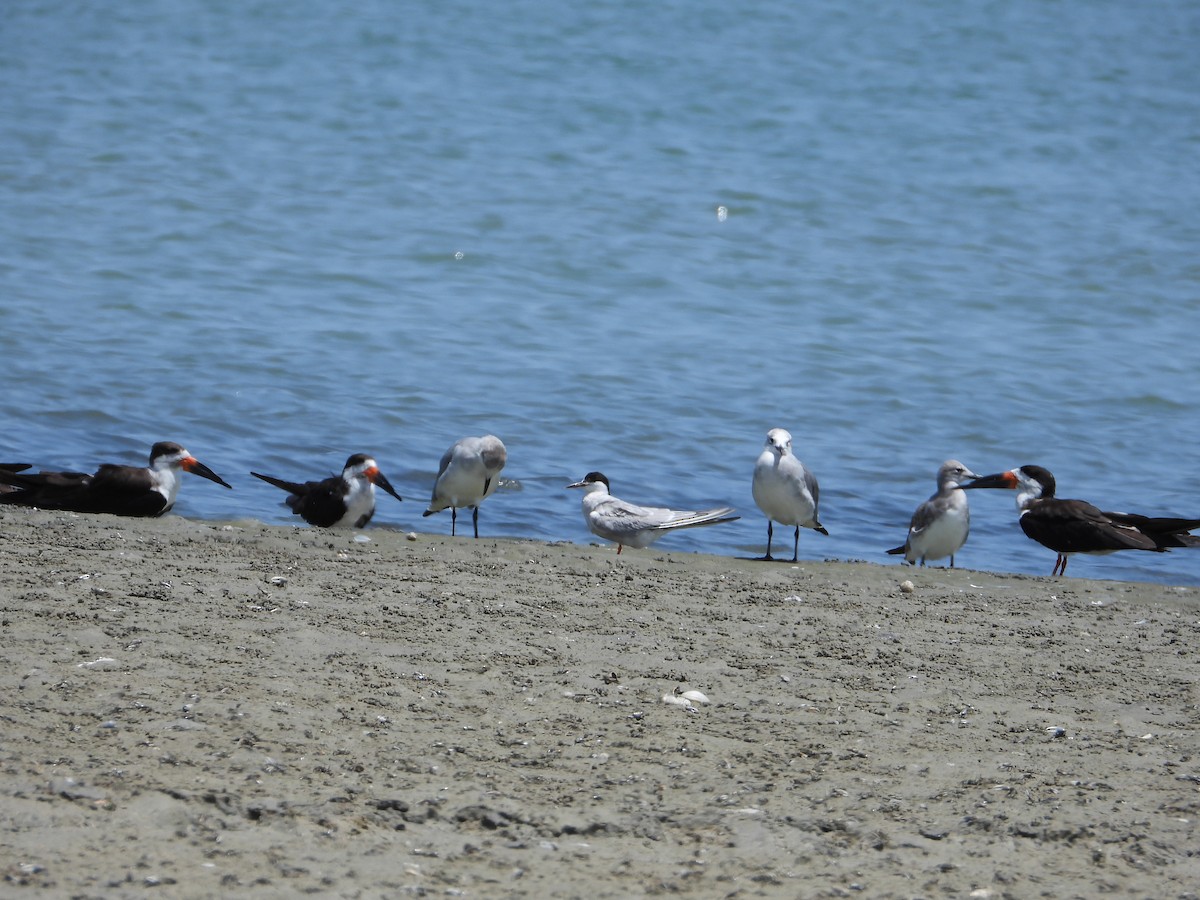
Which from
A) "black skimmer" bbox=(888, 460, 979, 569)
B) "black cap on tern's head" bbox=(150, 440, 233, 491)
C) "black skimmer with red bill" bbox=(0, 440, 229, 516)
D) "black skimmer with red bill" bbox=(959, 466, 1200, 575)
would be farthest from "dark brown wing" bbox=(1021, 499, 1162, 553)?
"black skimmer with red bill" bbox=(0, 440, 229, 516)

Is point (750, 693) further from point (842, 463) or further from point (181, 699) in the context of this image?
point (842, 463)

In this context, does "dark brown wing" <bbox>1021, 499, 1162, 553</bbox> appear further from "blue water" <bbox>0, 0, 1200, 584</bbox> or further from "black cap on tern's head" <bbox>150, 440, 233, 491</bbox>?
"black cap on tern's head" <bbox>150, 440, 233, 491</bbox>

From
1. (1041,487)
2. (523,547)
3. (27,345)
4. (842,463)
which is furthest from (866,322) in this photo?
(523,547)

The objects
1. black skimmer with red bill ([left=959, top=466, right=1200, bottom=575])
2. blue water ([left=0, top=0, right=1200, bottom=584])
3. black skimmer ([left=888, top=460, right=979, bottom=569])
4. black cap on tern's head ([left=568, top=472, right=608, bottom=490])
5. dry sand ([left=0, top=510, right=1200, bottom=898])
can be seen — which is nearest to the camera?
dry sand ([left=0, top=510, right=1200, bottom=898])

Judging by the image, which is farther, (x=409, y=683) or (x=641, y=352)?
(x=641, y=352)

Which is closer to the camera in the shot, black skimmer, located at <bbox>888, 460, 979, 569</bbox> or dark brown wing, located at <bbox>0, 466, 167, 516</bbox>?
dark brown wing, located at <bbox>0, 466, 167, 516</bbox>

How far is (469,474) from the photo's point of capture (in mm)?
9844

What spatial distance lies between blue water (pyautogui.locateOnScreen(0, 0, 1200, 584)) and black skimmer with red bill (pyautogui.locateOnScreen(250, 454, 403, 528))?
710 millimetres

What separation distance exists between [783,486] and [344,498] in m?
2.66

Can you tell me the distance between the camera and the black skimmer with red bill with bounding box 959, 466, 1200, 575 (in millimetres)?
9672

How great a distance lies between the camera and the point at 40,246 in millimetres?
19062

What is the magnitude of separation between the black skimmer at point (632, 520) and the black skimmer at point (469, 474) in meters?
0.64

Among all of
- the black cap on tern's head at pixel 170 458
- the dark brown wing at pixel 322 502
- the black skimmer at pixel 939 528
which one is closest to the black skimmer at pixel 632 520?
the black skimmer at pixel 939 528

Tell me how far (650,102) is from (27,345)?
1539 centimetres
